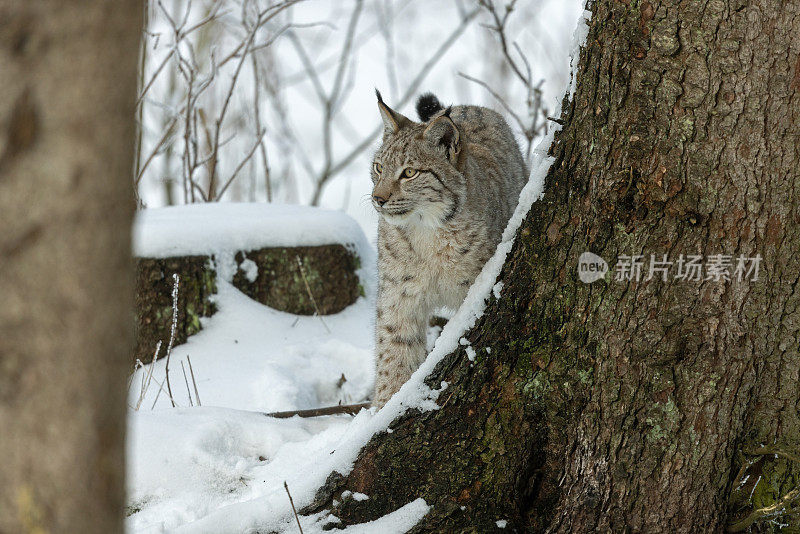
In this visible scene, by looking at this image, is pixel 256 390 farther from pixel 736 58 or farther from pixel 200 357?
pixel 736 58

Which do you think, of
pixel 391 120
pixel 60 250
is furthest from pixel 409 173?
pixel 60 250

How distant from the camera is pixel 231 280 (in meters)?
4.68

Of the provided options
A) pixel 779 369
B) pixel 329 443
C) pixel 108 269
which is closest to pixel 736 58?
pixel 779 369

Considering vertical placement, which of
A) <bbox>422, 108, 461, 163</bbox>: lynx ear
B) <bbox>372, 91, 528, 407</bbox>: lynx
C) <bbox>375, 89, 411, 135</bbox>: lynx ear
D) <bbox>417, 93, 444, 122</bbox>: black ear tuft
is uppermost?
<bbox>417, 93, 444, 122</bbox>: black ear tuft

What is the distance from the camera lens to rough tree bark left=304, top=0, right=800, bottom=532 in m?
1.90

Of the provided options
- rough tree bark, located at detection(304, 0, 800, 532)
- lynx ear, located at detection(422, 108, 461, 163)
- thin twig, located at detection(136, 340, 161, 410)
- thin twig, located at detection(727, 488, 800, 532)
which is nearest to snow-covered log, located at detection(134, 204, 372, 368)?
thin twig, located at detection(136, 340, 161, 410)

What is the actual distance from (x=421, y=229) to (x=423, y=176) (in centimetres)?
23

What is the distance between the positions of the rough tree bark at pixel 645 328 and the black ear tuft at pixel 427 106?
6.39 feet

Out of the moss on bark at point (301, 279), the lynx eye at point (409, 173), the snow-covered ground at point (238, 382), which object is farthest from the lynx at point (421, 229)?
the moss on bark at point (301, 279)

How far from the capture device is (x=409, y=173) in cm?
325

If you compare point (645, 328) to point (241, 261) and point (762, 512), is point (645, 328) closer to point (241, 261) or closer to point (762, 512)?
point (762, 512)

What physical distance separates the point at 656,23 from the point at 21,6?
5.14 feet

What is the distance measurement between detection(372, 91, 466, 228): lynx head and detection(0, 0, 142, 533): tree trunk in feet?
7.19

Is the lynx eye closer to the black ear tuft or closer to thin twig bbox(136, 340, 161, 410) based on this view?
the black ear tuft
